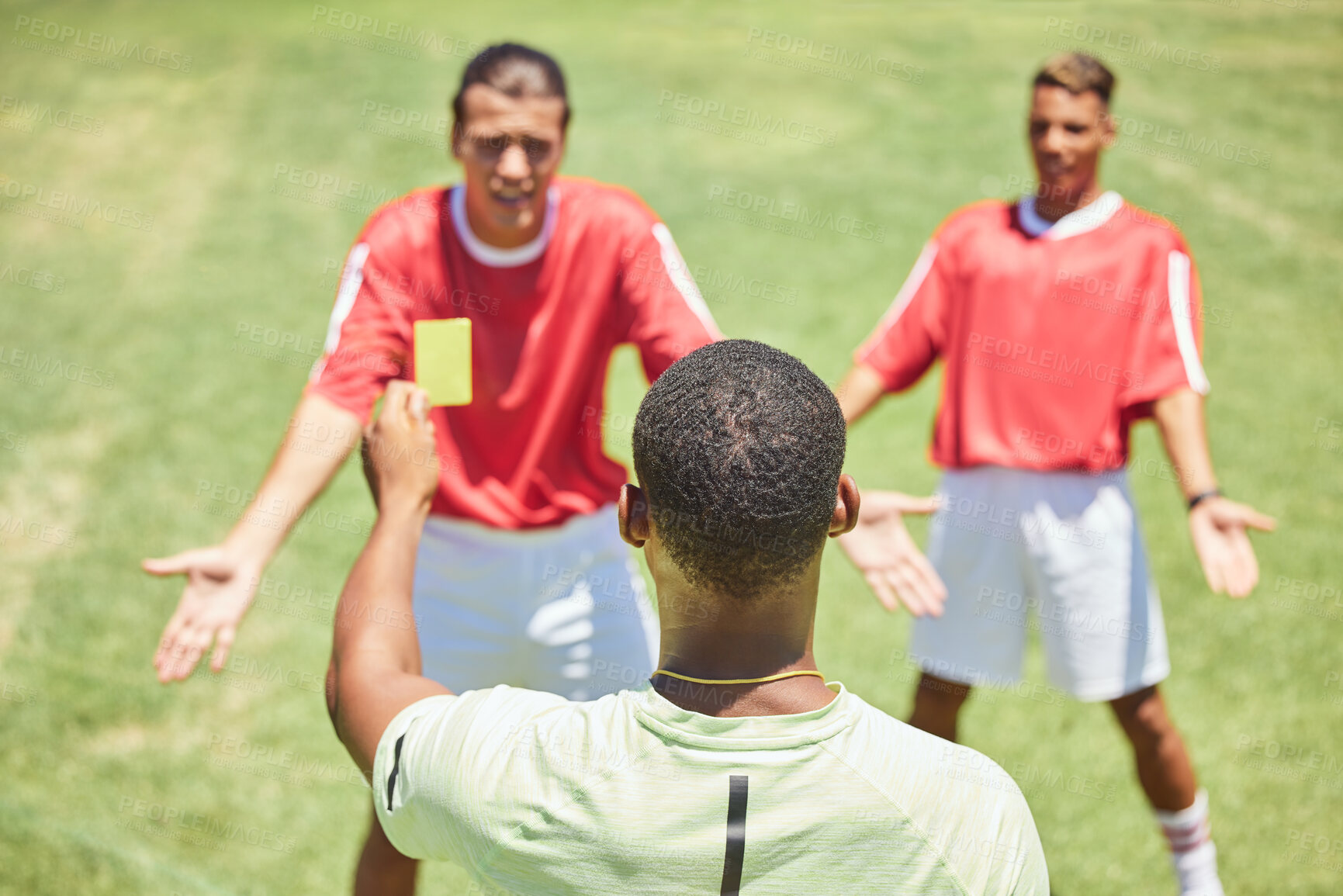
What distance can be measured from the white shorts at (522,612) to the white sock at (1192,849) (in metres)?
1.91

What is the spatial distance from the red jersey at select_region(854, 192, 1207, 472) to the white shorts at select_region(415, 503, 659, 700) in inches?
54.8

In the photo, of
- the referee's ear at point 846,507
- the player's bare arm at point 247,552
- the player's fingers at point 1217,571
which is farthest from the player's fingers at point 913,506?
the player's bare arm at point 247,552

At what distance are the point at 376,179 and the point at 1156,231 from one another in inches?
376

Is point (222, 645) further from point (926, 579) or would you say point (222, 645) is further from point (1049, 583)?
point (1049, 583)

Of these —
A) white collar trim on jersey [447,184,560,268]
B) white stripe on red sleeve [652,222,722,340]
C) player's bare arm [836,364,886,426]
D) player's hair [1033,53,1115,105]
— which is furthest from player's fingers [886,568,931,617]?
player's hair [1033,53,1115,105]

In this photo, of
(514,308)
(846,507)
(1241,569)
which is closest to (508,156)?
(514,308)

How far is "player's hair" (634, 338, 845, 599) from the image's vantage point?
171 centimetres

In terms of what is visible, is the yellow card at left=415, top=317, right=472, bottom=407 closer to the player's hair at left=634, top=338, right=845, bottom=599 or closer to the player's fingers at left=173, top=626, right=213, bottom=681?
the player's fingers at left=173, top=626, right=213, bottom=681

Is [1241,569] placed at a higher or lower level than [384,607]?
lower

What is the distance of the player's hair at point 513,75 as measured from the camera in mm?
3354

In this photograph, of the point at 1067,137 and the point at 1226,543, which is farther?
the point at 1067,137

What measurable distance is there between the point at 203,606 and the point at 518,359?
1167 millimetres

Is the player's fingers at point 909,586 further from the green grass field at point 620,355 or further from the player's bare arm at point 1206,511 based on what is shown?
the green grass field at point 620,355

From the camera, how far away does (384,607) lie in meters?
1.99
